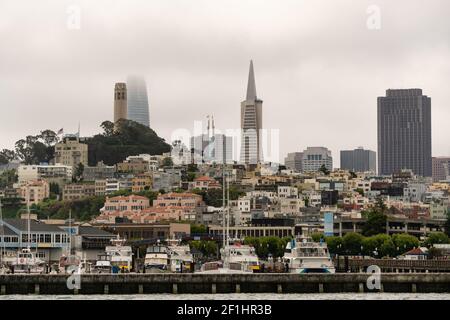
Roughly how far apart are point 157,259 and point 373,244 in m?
43.7

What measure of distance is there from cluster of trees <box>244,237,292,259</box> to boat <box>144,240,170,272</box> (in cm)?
3598

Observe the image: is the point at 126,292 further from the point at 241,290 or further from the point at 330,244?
the point at 330,244

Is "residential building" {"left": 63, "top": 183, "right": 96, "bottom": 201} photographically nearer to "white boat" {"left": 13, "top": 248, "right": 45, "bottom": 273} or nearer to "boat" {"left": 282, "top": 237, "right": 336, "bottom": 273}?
"white boat" {"left": 13, "top": 248, "right": 45, "bottom": 273}

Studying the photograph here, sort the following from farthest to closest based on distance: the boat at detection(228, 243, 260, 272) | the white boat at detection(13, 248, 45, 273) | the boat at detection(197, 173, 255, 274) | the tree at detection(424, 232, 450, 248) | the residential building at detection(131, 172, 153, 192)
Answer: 1. the residential building at detection(131, 172, 153, 192)
2. the tree at detection(424, 232, 450, 248)
3. the white boat at detection(13, 248, 45, 273)
4. the boat at detection(228, 243, 260, 272)
5. the boat at detection(197, 173, 255, 274)

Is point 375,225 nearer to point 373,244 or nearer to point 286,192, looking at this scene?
point 373,244

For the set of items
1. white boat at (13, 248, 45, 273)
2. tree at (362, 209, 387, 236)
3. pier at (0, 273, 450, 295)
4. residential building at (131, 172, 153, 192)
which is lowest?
pier at (0, 273, 450, 295)

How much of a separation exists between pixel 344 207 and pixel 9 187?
4272 cm

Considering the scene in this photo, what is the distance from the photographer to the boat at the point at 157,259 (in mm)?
83875

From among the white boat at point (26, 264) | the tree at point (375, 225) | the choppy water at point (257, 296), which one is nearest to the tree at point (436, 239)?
the tree at point (375, 225)

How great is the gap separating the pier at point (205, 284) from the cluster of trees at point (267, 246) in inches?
2041

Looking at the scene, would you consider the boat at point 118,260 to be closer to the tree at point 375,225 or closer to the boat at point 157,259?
the boat at point 157,259

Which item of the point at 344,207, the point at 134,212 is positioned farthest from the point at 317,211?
the point at 134,212

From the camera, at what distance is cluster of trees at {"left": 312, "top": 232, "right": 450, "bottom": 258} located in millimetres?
123500

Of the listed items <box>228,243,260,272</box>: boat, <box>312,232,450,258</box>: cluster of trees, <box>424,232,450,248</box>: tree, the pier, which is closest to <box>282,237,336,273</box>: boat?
<box>228,243,260,272</box>: boat
